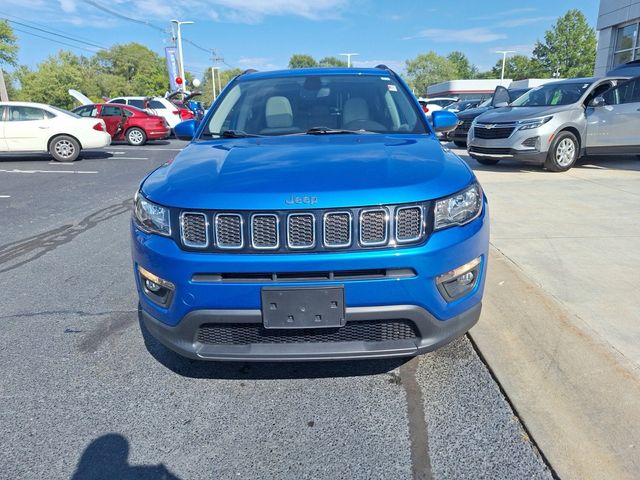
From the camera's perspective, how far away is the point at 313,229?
208 centimetres

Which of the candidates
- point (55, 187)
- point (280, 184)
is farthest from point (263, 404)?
point (55, 187)

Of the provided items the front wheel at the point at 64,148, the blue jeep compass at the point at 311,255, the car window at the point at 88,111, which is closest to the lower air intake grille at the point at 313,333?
the blue jeep compass at the point at 311,255

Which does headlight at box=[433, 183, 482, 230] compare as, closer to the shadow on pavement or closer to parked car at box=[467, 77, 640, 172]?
the shadow on pavement

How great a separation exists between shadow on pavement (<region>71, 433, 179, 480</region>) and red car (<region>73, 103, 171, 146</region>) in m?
16.1

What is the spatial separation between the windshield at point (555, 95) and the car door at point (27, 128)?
11616 millimetres

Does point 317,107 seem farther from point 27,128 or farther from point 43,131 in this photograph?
point 27,128

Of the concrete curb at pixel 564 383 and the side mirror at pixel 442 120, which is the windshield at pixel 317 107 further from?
the concrete curb at pixel 564 383

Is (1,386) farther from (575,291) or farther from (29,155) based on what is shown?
(29,155)

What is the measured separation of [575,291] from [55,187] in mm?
8939

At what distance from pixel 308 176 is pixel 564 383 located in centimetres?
172

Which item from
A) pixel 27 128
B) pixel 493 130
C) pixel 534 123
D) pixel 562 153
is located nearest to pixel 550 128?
pixel 534 123

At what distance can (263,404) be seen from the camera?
2.43 m

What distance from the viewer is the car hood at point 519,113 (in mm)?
8906

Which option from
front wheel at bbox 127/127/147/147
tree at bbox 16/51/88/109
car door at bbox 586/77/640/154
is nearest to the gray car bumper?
car door at bbox 586/77/640/154
